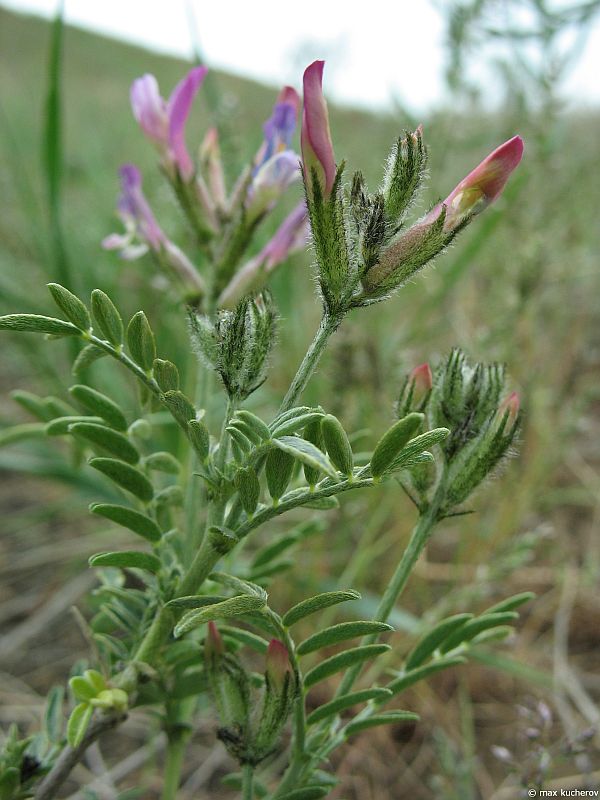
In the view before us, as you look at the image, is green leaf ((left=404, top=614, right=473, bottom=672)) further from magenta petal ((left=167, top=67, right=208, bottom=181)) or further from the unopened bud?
magenta petal ((left=167, top=67, right=208, bottom=181))

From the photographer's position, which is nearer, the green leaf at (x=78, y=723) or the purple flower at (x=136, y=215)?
the green leaf at (x=78, y=723)

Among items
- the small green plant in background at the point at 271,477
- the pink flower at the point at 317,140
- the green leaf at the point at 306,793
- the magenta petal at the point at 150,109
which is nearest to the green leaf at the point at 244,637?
the small green plant in background at the point at 271,477

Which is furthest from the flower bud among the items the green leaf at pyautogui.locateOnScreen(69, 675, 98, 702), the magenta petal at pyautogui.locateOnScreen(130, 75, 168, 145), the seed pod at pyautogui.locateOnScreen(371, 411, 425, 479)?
the magenta petal at pyautogui.locateOnScreen(130, 75, 168, 145)

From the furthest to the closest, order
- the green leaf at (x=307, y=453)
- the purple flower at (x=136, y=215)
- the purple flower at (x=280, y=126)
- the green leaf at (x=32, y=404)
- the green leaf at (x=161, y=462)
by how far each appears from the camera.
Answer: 1. the purple flower at (x=136, y=215)
2. the purple flower at (x=280, y=126)
3. the green leaf at (x=32, y=404)
4. the green leaf at (x=161, y=462)
5. the green leaf at (x=307, y=453)

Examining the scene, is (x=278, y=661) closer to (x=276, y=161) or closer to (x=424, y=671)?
(x=424, y=671)

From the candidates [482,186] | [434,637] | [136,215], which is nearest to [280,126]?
[136,215]

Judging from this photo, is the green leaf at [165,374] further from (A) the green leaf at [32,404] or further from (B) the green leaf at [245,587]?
(A) the green leaf at [32,404]
